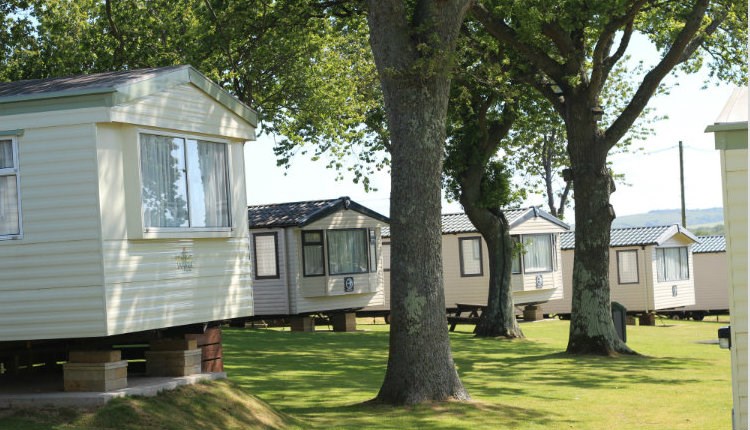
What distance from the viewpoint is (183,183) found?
12.1 metres

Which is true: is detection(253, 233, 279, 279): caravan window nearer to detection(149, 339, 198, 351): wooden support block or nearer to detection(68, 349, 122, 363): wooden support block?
detection(149, 339, 198, 351): wooden support block

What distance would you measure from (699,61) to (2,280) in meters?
17.4

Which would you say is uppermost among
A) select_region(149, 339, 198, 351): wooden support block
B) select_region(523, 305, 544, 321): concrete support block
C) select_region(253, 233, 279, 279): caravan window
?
select_region(253, 233, 279, 279): caravan window

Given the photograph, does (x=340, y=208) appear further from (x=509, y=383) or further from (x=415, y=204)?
(x=415, y=204)

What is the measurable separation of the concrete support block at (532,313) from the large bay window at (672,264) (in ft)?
15.9

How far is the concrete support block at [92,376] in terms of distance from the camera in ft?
35.6

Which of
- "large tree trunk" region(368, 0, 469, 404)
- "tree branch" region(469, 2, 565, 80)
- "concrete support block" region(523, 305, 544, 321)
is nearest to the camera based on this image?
"large tree trunk" region(368, 0, 469, 404)

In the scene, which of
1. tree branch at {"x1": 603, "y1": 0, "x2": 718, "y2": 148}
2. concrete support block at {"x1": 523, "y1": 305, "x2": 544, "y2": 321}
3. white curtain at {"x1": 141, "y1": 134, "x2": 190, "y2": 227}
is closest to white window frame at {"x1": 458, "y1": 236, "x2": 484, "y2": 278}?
concrete support block at {"x1": 523, "y1": 305, "x2": 544, "y2": 321}

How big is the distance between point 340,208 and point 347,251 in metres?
1.26

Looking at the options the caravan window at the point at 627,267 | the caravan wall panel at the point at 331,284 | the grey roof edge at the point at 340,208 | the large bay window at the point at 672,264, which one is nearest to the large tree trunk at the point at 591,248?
the grey roof edge at the point at 340,208

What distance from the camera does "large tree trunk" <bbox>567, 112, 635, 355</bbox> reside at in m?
21.1

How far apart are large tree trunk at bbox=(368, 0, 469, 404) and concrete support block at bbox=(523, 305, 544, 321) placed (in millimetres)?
20986

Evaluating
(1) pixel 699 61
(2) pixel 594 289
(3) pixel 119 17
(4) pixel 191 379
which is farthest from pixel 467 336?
(4) pixel 191 379

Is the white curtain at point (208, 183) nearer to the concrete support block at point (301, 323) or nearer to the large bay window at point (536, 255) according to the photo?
the concrete support block at point (301, 323)
